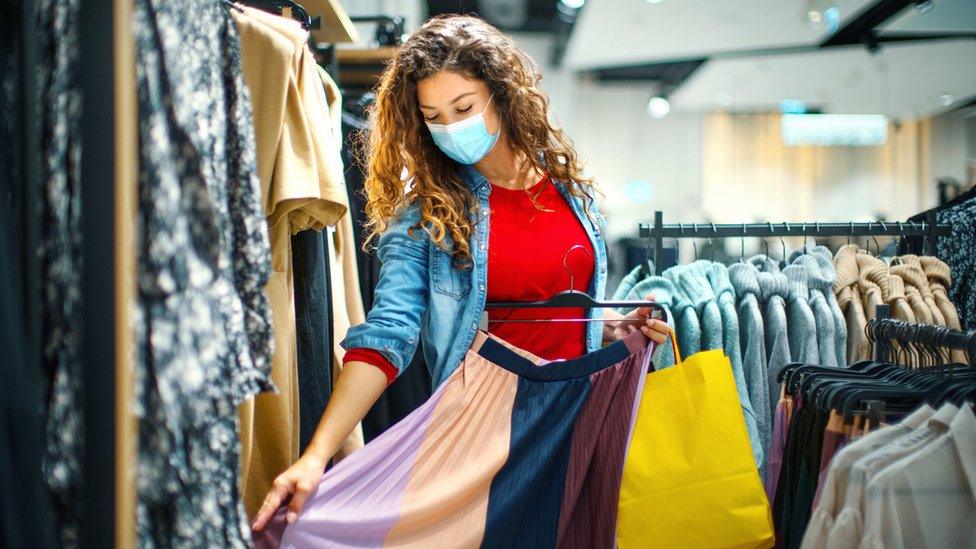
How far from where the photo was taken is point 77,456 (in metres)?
0.83

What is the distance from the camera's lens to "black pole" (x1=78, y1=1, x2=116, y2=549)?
0.78 m

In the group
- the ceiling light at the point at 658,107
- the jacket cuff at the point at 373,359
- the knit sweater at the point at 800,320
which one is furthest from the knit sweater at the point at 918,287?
the ceiling light at the point at 658,107

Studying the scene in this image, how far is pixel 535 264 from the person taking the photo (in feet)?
5.47

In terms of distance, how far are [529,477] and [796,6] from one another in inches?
212

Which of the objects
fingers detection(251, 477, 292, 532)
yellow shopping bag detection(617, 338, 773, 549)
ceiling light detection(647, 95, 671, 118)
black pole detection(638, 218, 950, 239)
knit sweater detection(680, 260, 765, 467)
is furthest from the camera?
ceiling light detection(647, 95, 671, 118)

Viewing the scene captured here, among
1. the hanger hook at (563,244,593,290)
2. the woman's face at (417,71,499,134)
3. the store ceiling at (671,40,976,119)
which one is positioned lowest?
the hanger hook at (563,244,593,290)

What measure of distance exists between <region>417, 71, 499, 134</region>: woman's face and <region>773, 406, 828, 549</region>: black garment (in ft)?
2.62

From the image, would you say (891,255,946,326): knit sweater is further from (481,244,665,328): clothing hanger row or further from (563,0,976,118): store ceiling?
(563,0,976,118): store ceiling

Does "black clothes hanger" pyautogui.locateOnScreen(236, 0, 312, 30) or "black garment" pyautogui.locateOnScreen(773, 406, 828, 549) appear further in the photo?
"black clothes hanger" pyautogui.locateOnScreen(236, 0, 312, 30)

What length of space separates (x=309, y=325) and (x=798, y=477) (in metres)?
0.98

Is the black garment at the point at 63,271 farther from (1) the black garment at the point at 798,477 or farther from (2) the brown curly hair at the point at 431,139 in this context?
(1) the black garment at the point at 798,477

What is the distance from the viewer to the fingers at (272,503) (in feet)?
3.93

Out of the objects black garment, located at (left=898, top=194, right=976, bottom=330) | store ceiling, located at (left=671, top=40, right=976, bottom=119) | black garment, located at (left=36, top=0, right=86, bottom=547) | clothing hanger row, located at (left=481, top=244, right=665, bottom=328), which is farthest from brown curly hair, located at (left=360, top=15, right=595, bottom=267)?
store ceiling, located at (left=671, top=40, right=976, bottom=119)

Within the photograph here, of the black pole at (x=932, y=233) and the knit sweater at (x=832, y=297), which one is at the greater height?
the black pole at (x=932, y=233)
